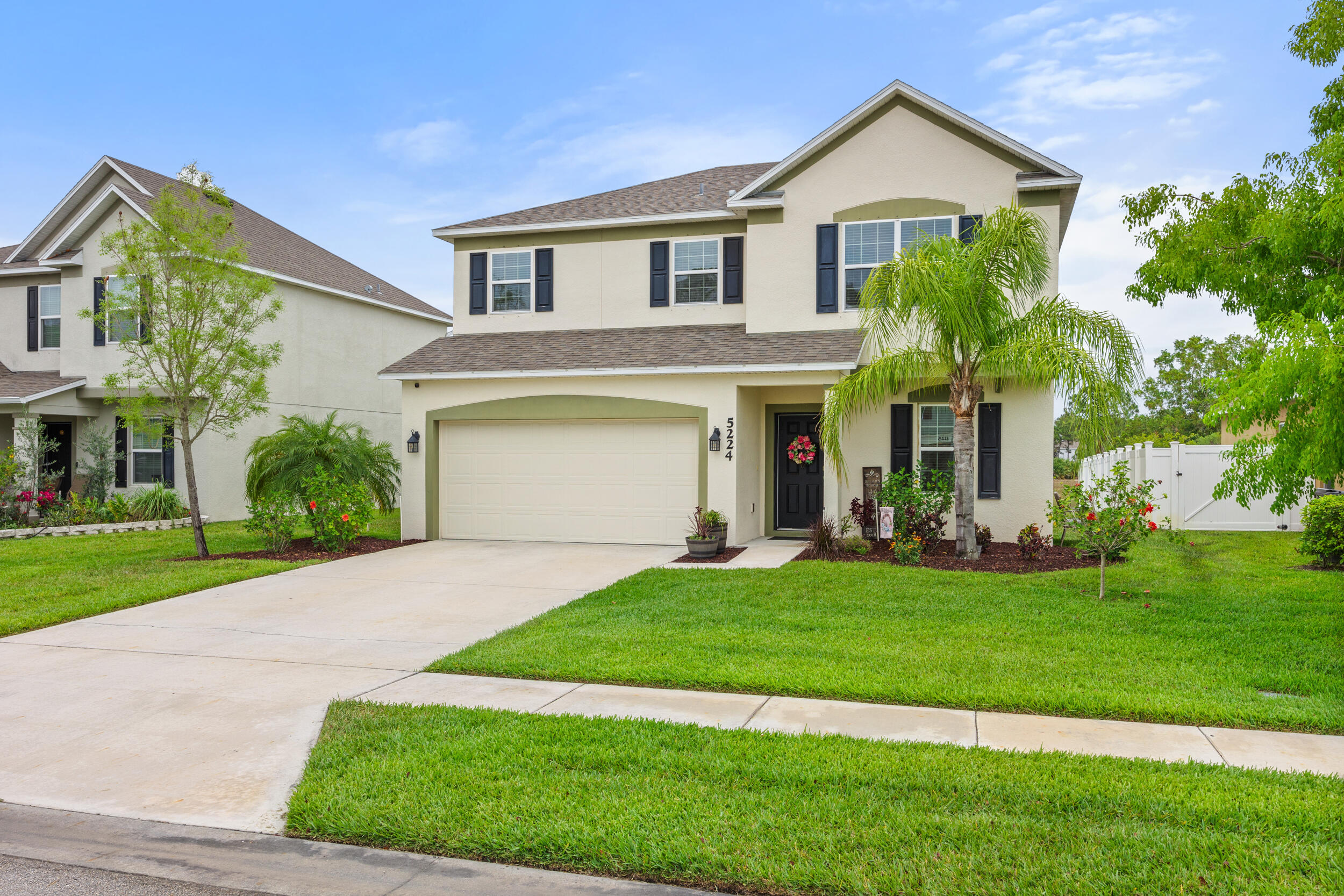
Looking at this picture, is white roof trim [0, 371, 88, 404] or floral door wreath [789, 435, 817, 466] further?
white roof trim [0, 371, 88, 404]

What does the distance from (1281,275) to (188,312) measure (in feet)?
49.8

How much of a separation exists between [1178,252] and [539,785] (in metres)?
10.7

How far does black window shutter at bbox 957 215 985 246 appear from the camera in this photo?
45.2 ft

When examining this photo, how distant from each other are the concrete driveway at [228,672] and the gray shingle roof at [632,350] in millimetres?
3692

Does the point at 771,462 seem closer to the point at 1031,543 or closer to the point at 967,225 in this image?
the point at 1031,543

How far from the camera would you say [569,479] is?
15.1 m

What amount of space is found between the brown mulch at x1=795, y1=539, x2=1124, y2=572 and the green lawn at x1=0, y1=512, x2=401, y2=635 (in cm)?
828

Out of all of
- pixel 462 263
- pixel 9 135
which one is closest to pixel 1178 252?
pixel 462 263

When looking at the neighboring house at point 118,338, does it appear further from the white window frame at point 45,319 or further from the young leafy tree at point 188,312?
the young leafy tree at point 188,312

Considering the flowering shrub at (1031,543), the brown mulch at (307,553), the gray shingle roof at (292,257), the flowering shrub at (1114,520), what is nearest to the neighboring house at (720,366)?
the brown mulch at (307,553)

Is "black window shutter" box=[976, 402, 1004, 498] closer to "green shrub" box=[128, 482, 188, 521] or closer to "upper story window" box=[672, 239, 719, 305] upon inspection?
"upper story window" box=[672, 239, 719, 305]

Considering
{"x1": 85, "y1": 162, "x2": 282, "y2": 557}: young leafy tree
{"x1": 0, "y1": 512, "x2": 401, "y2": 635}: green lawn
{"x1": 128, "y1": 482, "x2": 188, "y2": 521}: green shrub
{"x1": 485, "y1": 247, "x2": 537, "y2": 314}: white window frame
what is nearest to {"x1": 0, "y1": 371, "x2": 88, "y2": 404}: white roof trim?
{"x1": 128, "y1": 482, "x2": 188, "y2": 521}: green shrub

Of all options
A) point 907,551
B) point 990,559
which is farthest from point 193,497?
point 990,559

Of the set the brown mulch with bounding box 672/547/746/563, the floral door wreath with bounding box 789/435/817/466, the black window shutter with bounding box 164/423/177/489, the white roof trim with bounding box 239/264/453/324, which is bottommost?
the brown mulch with bounding box 672/547/746/563
